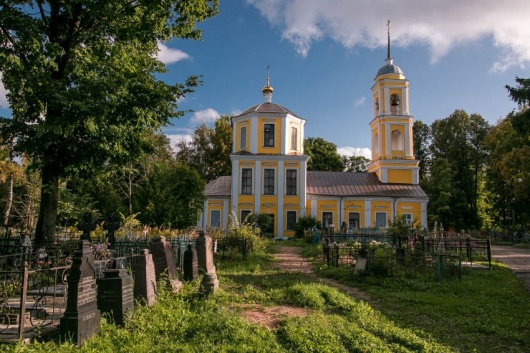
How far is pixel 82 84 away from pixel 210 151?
31655mm

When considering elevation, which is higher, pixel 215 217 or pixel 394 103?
pixel 394 103

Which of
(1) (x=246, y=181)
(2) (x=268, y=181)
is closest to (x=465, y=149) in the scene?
(2) (x=268, y=181)

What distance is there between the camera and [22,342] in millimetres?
5176

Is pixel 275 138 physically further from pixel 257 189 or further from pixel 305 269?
pixel 305 269

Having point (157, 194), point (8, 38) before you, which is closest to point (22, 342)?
point (8, 38)

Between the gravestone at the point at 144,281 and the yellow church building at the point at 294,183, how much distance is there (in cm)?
2298

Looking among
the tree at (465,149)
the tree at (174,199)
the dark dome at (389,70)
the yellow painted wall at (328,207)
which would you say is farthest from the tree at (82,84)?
the tree at (465,149)

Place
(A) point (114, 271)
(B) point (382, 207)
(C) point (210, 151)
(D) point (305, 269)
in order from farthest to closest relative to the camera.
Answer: (C) point (210, 151) → (B) point (382, 207) → (D) point (305, 269) → (A) point (114, 271)

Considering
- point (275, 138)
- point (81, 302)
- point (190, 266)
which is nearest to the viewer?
point (81, 302)

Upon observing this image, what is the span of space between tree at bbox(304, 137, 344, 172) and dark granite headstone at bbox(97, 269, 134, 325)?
136 ft

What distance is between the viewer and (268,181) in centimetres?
3147

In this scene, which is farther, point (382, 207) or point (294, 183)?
point (382, 207)

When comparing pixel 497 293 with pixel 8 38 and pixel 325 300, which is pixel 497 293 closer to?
pixel 325 300

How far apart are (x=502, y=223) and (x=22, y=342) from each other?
50.4 meters
